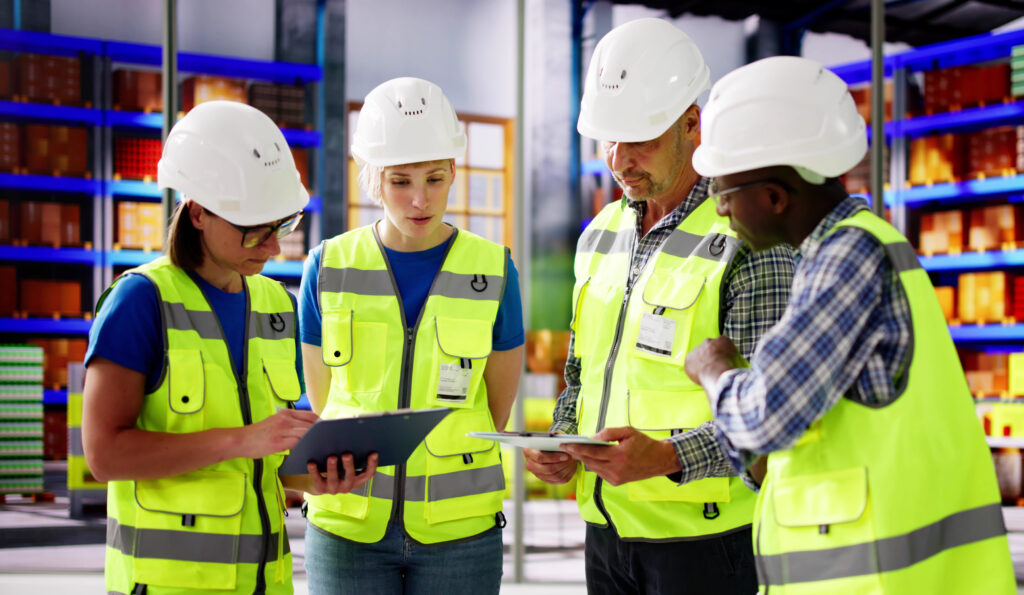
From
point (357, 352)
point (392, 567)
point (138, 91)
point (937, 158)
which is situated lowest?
point (392, 567)

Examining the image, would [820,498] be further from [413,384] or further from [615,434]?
[413,384]

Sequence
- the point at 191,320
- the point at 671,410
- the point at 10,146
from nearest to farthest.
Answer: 1. the point at 191,320
2. the point at 671,410
3. the point at 10,146

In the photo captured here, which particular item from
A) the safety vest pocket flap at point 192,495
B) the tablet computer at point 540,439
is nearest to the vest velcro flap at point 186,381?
the safety vest pocket flap at point 192,495

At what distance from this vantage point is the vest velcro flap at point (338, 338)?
193 cm

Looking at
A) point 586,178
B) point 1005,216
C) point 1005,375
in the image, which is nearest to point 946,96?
point 1005,216

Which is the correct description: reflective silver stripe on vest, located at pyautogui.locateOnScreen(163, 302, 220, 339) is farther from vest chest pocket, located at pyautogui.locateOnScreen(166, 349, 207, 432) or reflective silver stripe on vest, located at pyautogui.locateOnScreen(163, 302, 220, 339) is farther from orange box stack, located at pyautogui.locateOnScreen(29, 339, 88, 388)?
orange box stack, located at pyautogui.locateOnScreen(29, 339, 88, 388)

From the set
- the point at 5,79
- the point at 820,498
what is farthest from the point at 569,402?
the point at 5,79

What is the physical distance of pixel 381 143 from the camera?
78.1 inches

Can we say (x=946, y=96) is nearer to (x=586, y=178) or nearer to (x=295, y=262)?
(x=586, y=178)

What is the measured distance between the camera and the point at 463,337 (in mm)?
1968

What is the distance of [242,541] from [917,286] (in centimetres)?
125

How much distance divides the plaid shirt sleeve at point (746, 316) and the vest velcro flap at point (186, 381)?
35.3 inches

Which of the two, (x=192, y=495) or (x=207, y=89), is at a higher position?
(x=207, y=89)

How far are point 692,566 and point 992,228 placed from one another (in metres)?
3.74
